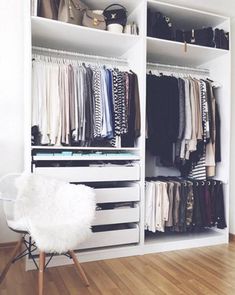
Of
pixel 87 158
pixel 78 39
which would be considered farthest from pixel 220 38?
pixel 87 158

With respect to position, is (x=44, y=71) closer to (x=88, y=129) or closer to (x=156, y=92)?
(x=88, y=129)

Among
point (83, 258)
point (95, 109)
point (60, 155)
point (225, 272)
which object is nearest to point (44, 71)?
point (95, 109)

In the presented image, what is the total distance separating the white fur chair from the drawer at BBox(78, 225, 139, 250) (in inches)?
15.8

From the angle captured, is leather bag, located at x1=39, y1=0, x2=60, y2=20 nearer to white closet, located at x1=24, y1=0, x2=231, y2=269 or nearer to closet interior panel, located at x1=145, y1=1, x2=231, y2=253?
Answer: white closet, located at x1=24, y1=0, x2=231, y2=269

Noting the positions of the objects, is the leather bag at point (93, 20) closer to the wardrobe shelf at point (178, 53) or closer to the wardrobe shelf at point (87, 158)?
the wardrobe shelf at point (178, 53)

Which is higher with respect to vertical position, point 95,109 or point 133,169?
point 95,109

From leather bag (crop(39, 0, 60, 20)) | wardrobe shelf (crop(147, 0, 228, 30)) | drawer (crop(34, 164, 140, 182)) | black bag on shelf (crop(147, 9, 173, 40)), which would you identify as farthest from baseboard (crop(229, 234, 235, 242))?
leather bag (crop(39, 0, 60, 20))

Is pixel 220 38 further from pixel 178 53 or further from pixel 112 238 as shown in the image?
pixel 112 238

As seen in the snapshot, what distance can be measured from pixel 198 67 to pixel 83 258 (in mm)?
2382

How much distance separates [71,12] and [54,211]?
1.58 meters

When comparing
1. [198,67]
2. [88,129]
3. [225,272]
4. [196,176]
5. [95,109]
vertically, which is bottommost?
[225,272]

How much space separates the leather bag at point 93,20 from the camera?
235 centimetres

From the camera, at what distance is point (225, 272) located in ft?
7.07

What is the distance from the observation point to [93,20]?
2371 mm
